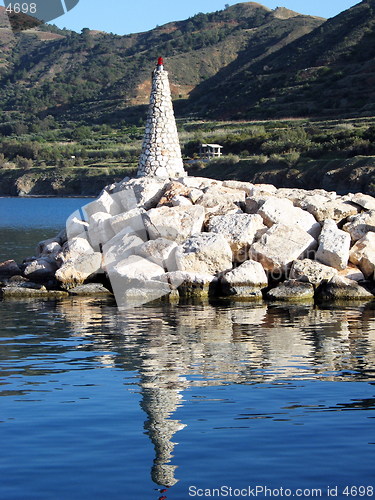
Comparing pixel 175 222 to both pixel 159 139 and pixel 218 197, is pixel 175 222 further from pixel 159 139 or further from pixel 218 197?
pixel 159 139

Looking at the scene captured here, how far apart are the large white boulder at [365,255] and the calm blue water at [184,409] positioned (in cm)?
352

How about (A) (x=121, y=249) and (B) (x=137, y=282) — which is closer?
(B) (x=137, y=282)

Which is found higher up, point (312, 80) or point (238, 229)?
point (312, 80)

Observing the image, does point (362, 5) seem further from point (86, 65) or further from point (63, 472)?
point (63, 472)

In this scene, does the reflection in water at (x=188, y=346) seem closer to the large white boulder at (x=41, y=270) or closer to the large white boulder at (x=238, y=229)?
the large white boulder at (x=238, y=229)

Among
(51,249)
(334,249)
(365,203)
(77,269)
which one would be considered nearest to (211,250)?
(334,249)

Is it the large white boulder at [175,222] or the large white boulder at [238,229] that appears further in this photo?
the large white boulder at [175,222]

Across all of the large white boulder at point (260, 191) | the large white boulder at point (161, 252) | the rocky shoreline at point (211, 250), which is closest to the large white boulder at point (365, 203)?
the rocky shoreline at point (211, 250)

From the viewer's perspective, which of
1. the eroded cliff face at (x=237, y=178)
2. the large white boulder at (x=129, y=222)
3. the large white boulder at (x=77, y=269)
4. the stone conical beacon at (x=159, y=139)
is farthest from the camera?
the eroded cliff face at (x=237, y=178)

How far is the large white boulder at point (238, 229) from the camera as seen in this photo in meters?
18.3

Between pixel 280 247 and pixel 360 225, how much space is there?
2099 mm

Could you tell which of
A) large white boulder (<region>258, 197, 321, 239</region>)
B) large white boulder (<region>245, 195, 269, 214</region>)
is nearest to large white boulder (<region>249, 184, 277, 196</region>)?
large white boulder (<region>245, 195, 269, 214</region>)

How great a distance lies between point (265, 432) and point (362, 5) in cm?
11748

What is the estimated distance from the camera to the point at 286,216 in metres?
19.1
